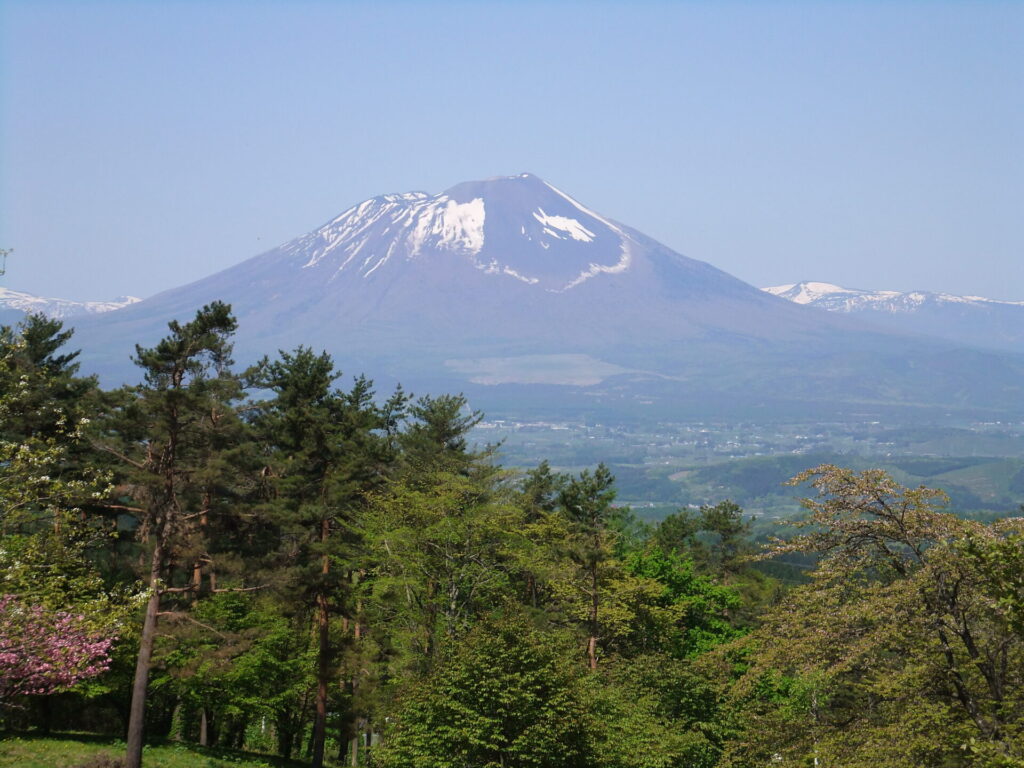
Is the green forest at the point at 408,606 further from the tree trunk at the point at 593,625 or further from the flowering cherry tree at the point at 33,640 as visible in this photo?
the tree trunk at the point at 593,625

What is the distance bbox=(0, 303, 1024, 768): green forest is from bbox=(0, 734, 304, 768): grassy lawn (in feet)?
0.77

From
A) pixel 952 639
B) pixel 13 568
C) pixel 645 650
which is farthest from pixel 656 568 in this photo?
pixel 13 568

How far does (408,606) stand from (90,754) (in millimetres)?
9901

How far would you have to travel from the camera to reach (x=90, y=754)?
2523cm

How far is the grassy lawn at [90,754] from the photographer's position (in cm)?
2372

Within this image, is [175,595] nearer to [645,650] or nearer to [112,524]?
[112,524]

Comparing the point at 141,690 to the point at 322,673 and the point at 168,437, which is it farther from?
the point at 322,673

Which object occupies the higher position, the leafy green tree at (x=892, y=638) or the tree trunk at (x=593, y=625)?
the leafy green tree at (x=892, y=638)

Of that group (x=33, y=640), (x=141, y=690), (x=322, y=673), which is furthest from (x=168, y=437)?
(x=322, y=673)

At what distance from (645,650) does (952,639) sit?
2265 centimetres

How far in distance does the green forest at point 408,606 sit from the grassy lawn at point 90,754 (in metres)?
0.24

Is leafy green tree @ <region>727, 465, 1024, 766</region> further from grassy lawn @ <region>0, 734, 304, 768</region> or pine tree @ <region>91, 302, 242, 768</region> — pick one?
grassy lawn @ <region>0, 734, 304, 768</region>

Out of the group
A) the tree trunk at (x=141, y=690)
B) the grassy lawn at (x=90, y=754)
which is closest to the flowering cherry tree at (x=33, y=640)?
the tree trunk at (x=141, y=690)

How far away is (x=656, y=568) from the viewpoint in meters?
42.1
